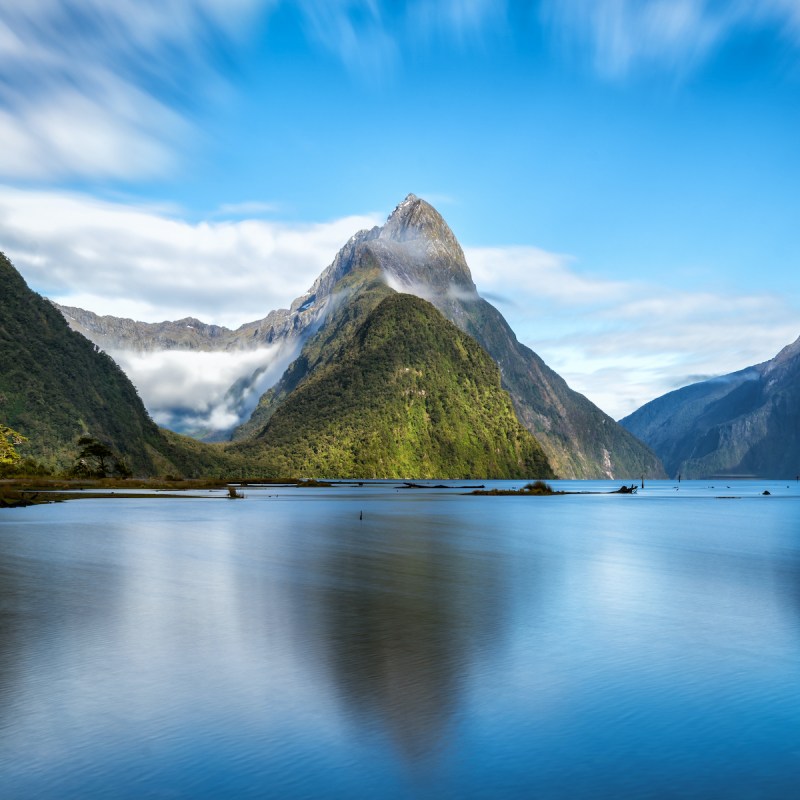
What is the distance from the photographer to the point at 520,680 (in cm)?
2488

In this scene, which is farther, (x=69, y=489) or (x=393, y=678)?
(x=69, y=489)

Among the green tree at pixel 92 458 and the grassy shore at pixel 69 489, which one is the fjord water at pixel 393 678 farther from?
the green tree at pixel 92 458

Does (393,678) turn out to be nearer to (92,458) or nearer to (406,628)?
(406,628)

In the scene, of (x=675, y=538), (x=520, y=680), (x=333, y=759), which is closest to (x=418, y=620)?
(x=520, y=680)

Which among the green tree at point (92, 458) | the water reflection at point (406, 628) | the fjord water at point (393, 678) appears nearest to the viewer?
the fjord water at point (393, 678)

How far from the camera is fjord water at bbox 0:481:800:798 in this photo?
16766 mm

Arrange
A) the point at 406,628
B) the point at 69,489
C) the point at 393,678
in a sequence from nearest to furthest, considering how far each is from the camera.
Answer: the point at 393,678
the point at 406,628
the point at 69,489

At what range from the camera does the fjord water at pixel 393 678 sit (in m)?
16.8

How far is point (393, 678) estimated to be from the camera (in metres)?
24.4

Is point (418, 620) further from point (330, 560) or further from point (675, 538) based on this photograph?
point (675, 538)

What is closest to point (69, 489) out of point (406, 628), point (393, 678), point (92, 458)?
point (92, 458)

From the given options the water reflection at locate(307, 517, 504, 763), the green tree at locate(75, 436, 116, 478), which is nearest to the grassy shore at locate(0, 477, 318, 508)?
the green tree at locate(75, 436, 116, 478)

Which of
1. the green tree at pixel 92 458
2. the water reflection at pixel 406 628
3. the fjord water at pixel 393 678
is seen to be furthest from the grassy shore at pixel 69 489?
the water reflection at pixel 406 628

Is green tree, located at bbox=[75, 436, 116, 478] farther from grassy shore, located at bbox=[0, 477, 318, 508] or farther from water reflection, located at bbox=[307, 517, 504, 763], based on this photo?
water reflection, located at bbox=[307, 517, 504, 763]
